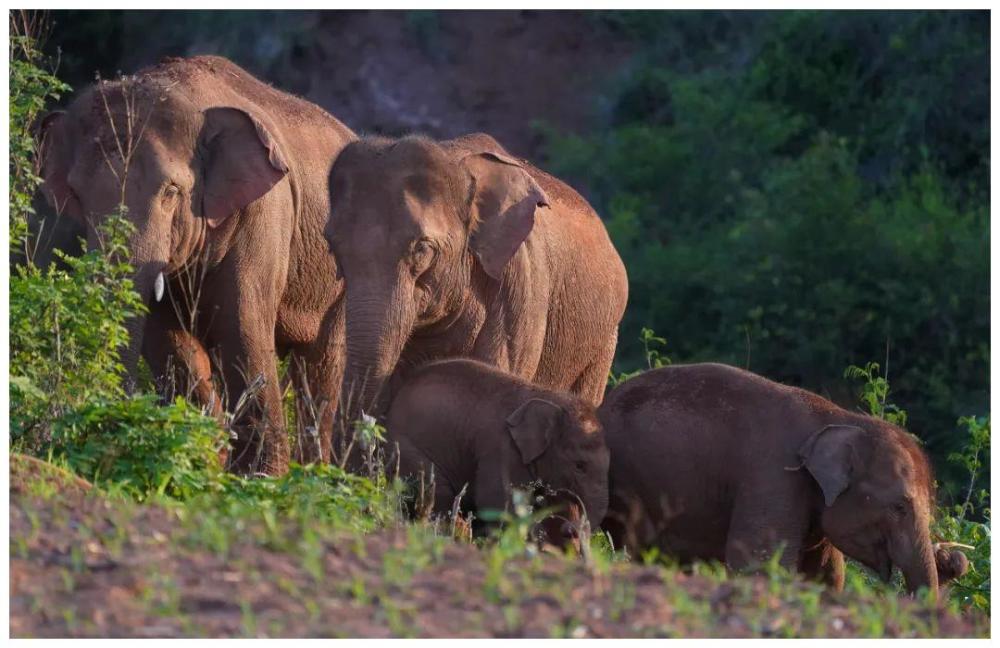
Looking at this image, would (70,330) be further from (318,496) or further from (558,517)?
(558,517)

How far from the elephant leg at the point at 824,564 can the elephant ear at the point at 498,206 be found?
2.08 metres

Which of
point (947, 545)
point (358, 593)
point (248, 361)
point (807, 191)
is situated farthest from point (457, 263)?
point (807, 191)

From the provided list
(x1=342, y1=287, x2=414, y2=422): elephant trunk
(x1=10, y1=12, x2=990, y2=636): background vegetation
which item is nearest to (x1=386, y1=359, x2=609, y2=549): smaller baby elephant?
(x1=342, y1=287, x2=414, y2=422): elephant trunk

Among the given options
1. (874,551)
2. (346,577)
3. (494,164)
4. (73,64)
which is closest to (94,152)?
(494,164)

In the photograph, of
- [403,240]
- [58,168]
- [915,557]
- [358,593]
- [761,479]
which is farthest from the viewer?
[58,168]

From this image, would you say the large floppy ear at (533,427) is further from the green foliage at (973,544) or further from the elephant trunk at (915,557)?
the green foliage at (973,544)

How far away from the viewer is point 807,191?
72.5 ft

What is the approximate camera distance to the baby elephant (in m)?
8.97

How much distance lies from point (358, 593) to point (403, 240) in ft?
14.2

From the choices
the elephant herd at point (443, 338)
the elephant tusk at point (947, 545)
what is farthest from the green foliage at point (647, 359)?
the elephant tusk at point (947, 545)

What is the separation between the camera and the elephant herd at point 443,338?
914 centimetres

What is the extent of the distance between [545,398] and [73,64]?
1542 cm

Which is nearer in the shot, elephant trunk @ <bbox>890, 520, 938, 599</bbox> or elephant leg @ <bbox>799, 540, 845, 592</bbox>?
elephant trunk @ <bbox>890, 520, 938, 599</bbox>

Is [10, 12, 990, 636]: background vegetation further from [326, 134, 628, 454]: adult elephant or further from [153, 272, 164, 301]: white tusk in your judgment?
[153, 272, 164, 301]: white tusk
